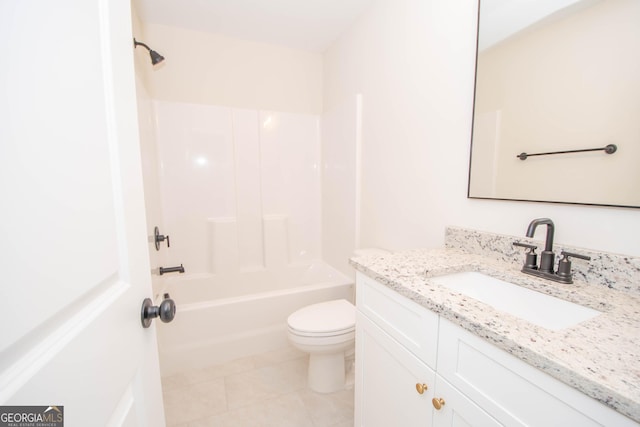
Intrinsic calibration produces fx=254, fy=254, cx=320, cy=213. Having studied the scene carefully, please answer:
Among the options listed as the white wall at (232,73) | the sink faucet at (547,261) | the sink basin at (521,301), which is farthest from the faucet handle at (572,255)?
the white wall at (232,73)

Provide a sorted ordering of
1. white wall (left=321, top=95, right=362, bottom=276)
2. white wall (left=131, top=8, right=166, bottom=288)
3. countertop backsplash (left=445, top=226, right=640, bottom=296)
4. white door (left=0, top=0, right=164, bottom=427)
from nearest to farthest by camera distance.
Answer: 1. white door (left=0, top=0, right=164, bottom=427)
2. countertop backsplash (left=445, top=226, right=640, bottom=296)
3. white wall (left=131, top=8, right=166, bottom=288)
4. white wall (left=321, top=95, right=362, bottom=276)

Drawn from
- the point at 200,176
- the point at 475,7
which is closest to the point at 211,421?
the point at 200,176

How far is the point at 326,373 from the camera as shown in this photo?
156 cm

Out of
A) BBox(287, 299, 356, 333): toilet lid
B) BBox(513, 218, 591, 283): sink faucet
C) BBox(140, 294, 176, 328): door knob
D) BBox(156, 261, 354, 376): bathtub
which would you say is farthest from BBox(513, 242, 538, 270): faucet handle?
BBox(156, 261, 354, 376): bathtub

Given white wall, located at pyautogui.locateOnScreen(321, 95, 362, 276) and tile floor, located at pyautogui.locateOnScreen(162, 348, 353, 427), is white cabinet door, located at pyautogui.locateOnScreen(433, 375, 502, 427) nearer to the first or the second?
tile floor, located at pyautogui.locateOnScreen(162, 348, 353, 427)

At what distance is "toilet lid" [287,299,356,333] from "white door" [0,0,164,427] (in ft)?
3.18

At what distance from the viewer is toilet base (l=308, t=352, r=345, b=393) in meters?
1.57

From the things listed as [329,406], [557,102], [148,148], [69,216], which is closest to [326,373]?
[329,406]

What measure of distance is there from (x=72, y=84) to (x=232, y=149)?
2.14m

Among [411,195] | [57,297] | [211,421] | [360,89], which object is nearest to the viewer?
[57,297]

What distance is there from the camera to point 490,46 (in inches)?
41.9

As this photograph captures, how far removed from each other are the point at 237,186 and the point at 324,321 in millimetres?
1542

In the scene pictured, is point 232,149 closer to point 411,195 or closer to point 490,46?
point 411,195

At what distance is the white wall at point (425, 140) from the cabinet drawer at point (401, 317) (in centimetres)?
58
